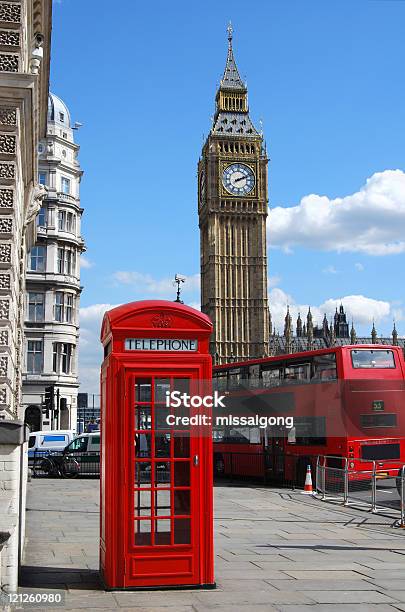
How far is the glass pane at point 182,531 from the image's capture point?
7.69m

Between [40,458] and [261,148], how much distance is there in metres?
76.8

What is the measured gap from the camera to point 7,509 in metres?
6.98

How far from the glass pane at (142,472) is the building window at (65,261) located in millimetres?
37783

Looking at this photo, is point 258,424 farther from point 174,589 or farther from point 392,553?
point 174,589

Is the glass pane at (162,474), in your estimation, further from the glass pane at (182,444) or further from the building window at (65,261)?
the building window at (65,261)

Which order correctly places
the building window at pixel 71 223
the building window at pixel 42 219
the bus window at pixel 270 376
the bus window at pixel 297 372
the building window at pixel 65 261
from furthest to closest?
the building window at pixel 71 223, the building window at pixel 65 261, the building window at pixel 42 219, the bus window at pixel 270 376, the bus window at pixel 297 372

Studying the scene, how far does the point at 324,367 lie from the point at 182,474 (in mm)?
13874

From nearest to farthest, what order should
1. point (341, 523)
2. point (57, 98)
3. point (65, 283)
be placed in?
1. point (341, 523)
2. point (65, 283)
3. point (57, 98)

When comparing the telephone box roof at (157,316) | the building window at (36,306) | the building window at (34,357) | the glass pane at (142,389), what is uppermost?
the building window at (36,306)

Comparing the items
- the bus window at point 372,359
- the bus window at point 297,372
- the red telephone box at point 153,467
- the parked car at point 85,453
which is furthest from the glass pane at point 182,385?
the parked car at point 85,453

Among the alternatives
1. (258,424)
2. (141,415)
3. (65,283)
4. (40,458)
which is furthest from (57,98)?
(141,415)

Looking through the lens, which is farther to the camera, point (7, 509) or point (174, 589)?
point (174, 589)

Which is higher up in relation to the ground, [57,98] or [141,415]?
[57,98]

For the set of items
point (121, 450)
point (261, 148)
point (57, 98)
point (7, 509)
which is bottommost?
point (7, 509)
